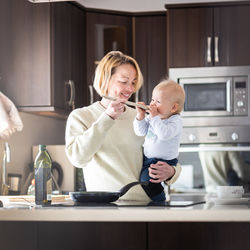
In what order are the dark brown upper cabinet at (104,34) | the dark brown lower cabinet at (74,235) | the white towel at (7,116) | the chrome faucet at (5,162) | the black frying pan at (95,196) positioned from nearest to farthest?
the dark brown lower cabinet at (74,235) < the black frying pan at (95,196) < the white towel at (7,116) < the chrome faucet at (5,162) < the dark brown upper cabinet at (104,34)

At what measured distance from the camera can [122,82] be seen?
2.23 meters

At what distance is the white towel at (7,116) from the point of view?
124 inches

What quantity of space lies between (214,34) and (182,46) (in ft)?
0.79

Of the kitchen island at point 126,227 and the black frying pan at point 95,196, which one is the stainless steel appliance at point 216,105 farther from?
the kitchen island at point 126,227

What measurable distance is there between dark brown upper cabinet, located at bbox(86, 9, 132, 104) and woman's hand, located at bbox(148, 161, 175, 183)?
6.89 feet

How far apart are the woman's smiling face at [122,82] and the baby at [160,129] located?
0.11 metres

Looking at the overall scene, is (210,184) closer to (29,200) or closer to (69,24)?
(69,24)

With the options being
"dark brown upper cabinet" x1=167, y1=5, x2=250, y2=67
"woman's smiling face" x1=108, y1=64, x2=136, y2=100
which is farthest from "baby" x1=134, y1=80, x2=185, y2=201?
"dark brown upper cabinet" x1=167, y1=5, x2=250, y2=67

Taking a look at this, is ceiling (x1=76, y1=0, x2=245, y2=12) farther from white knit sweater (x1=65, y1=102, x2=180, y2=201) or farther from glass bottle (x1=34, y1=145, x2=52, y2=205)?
glass bottle (x1=34, y1=145, x2=52, y2=205)

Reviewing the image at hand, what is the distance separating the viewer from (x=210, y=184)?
3803mm

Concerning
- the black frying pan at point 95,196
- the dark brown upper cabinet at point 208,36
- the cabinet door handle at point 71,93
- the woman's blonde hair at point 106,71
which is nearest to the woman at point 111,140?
the woman's blonde hair at point 106,71

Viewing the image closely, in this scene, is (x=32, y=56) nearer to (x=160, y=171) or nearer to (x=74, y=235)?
(x=160, y=171)

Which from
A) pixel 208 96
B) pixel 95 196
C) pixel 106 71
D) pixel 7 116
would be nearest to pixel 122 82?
pixel 106 71

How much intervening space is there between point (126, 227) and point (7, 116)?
5.67 feet
